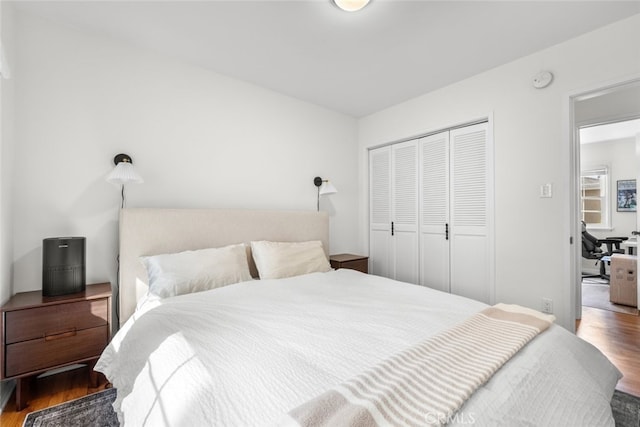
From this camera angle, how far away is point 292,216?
122 inches

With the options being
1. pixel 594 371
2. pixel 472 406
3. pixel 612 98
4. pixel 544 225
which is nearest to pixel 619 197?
pixel 612 98

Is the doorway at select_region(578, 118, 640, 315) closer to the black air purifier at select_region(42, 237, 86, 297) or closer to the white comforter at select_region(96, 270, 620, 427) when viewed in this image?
the white comforter at select_region(96, 270, 620, 427)

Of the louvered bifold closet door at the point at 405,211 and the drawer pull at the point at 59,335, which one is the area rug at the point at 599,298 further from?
the drawer pull at the point at 59,335

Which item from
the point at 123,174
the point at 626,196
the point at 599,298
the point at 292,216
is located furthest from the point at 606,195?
the point at 123,174

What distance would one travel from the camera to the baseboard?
5.63 feet

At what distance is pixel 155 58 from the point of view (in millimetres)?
2459

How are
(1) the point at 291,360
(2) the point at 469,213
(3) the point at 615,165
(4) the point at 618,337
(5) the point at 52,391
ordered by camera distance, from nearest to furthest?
(1) the point at 291,360
(5) the point at 52,391
(4) the point at 618,337
(2) the point at 469,213
(3) the point at 615,165

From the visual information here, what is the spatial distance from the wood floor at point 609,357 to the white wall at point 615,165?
335 cm

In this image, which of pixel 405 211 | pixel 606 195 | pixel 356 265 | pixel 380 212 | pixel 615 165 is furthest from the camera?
pixel 606 195

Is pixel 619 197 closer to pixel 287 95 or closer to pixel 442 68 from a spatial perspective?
pixel 442 68

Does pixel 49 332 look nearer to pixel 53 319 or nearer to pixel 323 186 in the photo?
pixel 53 319

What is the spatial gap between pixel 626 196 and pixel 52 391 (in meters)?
8.45

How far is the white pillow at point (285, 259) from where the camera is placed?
8.17 feet

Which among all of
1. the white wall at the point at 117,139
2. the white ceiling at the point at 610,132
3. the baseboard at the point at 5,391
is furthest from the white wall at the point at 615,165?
the baseboard at the point at 5,391
